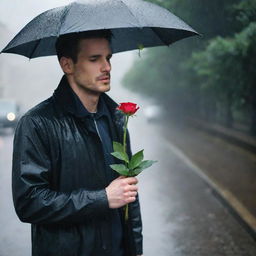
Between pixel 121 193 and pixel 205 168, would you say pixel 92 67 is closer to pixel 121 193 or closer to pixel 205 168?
pixel 121 193

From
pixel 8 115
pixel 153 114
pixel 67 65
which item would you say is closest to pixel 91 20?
pixel 67 65

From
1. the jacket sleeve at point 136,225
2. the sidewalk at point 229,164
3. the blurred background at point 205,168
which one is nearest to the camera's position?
the jacket sleeve at point 136,225

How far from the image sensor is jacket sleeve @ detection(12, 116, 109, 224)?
199 cm

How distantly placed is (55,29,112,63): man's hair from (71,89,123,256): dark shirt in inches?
9.2

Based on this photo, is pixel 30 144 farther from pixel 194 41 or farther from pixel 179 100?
pixel 179 100

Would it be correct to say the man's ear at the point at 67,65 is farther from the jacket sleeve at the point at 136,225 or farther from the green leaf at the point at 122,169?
the jacket sleeve at the point at 136,225

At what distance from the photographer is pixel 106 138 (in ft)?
7.92

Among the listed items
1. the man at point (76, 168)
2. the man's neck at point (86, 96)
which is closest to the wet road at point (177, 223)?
the man at point (76, 168)

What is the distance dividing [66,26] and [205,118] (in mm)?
21963

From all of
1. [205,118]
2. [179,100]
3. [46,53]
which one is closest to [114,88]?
[179,100]

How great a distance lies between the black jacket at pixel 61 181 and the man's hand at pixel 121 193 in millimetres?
32

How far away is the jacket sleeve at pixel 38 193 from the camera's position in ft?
6.53

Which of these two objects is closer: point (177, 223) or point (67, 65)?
point (67, 65)

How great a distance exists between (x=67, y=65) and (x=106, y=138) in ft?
1.58
